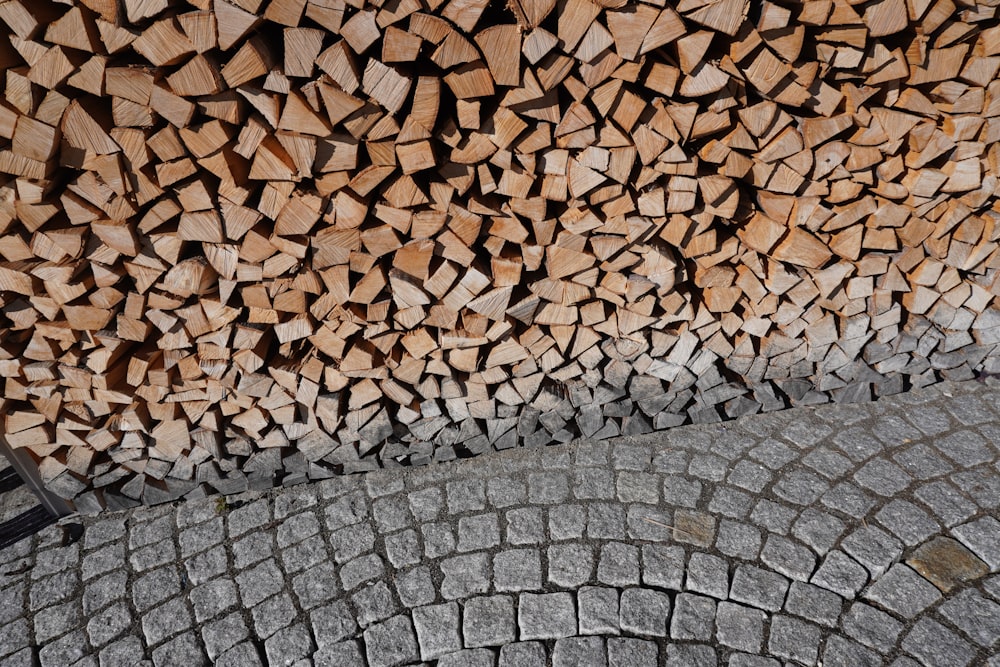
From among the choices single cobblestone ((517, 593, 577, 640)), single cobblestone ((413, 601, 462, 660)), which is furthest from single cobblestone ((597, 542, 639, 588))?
single cobblestone ((413, 601, 462, 660))

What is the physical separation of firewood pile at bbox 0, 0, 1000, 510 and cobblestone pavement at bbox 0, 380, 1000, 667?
7.9 inches

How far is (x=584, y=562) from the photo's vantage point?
257 cm

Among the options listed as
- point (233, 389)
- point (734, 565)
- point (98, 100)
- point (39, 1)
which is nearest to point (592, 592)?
point (734, 565)

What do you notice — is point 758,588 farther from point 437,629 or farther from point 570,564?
point 437,629

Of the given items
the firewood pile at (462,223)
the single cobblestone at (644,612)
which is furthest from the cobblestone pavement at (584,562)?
the firewood pile at (462,223)

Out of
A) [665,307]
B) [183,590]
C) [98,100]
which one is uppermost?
[98,100]

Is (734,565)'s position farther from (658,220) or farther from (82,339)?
(82,339)

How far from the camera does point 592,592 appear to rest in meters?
2.47

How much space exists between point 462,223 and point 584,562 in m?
1.30

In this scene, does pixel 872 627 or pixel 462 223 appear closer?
pixel 872 627

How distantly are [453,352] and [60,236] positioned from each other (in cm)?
140

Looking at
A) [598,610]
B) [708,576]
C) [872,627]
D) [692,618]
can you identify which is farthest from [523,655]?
[872,627]

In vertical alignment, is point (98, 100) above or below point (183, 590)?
above

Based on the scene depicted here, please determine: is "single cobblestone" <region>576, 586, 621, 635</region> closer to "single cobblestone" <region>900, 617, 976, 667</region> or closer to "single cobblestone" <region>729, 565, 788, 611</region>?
"single cobblestone" <region>729, 565, 788, 611</region>
